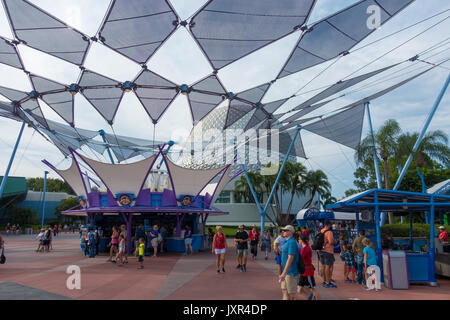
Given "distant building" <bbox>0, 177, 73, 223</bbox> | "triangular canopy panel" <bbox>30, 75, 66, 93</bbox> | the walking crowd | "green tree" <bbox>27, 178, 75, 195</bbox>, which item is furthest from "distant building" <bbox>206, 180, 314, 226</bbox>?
"green tree" <bbox>27, 178, 75, 195</bbox>

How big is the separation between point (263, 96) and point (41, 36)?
43.6 ft

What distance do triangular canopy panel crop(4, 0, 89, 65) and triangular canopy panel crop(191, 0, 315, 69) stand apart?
6.20 metres

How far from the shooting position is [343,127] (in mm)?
28016

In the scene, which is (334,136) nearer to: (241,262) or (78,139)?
(241,262)

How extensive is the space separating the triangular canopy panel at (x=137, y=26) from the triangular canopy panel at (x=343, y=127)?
46.6 feet

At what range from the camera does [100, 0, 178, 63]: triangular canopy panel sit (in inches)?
508

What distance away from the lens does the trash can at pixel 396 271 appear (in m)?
8.95

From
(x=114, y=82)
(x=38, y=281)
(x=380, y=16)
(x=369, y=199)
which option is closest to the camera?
(x=38, y=281)

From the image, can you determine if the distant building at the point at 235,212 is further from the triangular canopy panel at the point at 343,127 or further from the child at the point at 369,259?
the child at the point at 369,259

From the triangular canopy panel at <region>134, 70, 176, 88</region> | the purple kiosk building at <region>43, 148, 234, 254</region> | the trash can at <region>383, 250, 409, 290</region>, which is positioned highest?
the triangular canopy panel at <region>134, 70, 176, 88</region>

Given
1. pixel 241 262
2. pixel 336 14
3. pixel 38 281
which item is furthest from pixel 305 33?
pixel 38 281

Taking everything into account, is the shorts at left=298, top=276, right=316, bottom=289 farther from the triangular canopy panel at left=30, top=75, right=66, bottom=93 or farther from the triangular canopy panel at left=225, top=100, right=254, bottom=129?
the triangular canopy panel at left=30, top=75, right=66, bottom=93
